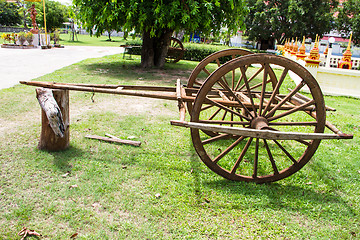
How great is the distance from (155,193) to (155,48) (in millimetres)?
Result: 10023

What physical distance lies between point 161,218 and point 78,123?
10.2 feet

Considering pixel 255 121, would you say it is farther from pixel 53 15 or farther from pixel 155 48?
pixel 53 15

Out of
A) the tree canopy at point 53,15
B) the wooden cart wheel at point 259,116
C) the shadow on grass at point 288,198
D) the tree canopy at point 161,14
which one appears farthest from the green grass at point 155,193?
the tree canopy at point 53,15

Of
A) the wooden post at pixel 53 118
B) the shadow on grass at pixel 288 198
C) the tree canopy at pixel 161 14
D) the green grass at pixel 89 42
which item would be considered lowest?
the shadow on grass at pixel 288 198

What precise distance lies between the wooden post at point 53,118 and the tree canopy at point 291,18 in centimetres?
3137

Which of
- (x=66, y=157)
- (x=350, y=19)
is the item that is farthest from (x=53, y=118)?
(x=350, y=19)

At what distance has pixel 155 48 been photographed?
40.9 feet

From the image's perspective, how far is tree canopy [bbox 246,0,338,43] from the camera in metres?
30.6

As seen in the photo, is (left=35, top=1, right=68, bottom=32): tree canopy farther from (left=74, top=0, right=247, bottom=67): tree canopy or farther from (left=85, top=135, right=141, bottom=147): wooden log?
(left=85, top=135, right=141, bottom=147): wooden log

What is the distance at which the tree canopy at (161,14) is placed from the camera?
952 centimetres

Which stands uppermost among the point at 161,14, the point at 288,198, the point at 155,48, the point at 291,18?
the point at 291,18

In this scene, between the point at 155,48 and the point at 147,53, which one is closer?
the point at 147,53

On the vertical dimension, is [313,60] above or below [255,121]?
above

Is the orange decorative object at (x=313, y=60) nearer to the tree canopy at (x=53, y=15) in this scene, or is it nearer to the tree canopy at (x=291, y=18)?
the tree canopy at (x=291, y=18)
